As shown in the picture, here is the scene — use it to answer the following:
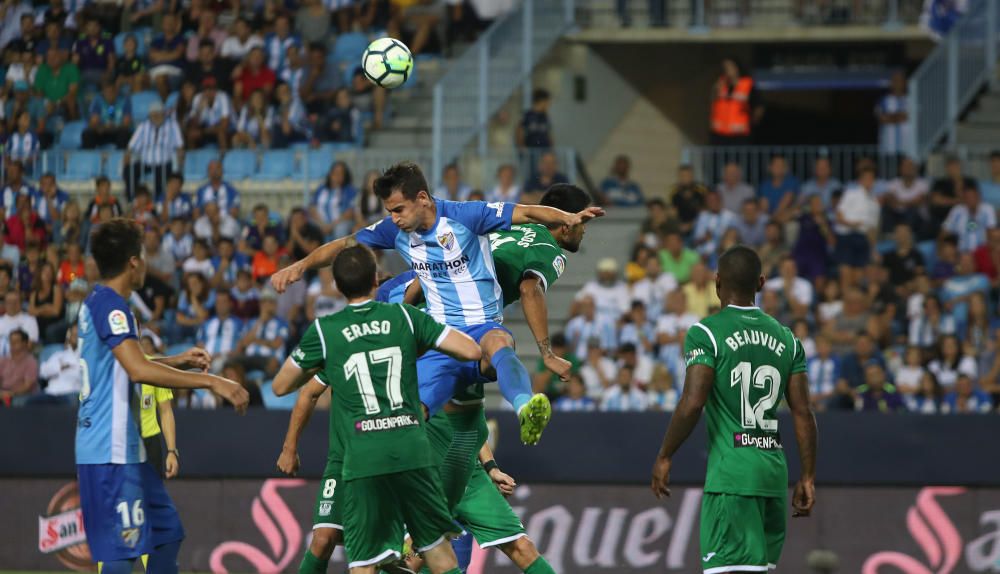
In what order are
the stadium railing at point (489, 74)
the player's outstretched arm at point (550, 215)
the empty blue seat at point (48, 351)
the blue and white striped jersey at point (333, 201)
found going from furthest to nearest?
the stadium railing at point (489, 74) < the blue and white striped jersey at point (333, 201) < the empty blue seat at point (48, 351) < the player's outstretched arm at point (550, 215)

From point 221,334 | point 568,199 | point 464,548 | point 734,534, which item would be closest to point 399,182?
point 568,199

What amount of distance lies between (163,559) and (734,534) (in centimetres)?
295

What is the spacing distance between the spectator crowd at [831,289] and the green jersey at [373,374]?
6.92 m

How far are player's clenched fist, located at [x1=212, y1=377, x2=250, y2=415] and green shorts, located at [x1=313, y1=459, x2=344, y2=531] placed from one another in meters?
1.73

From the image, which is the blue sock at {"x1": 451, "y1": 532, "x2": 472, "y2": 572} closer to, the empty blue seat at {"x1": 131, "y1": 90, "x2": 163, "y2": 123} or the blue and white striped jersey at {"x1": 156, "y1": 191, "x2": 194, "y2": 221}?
the blue and white striped jersey at {"x1": 156, "y1": 191, "x2": 194, "y2": 221}

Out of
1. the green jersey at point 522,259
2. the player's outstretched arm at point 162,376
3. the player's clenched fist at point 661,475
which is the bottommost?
the player's clenched fist at point 661,475

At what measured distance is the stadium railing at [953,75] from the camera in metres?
19.6

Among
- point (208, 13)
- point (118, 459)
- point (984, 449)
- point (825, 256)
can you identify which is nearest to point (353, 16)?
point (208, 13)

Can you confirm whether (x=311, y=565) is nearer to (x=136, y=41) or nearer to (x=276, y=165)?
(x=276, y=165)

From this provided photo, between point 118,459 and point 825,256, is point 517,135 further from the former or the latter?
point 118,459

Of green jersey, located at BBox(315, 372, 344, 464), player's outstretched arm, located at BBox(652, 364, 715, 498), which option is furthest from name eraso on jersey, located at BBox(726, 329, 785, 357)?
green jersey, located at BBox(315, 372, 344, 464)

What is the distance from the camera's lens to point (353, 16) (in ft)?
68.6

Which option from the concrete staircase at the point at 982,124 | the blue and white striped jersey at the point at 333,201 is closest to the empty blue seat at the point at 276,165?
the blue and white striped jersey at the point at 333,201

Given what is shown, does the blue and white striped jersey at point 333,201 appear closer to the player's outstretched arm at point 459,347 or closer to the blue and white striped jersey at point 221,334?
the blue and white striped jersey at point 221,334
